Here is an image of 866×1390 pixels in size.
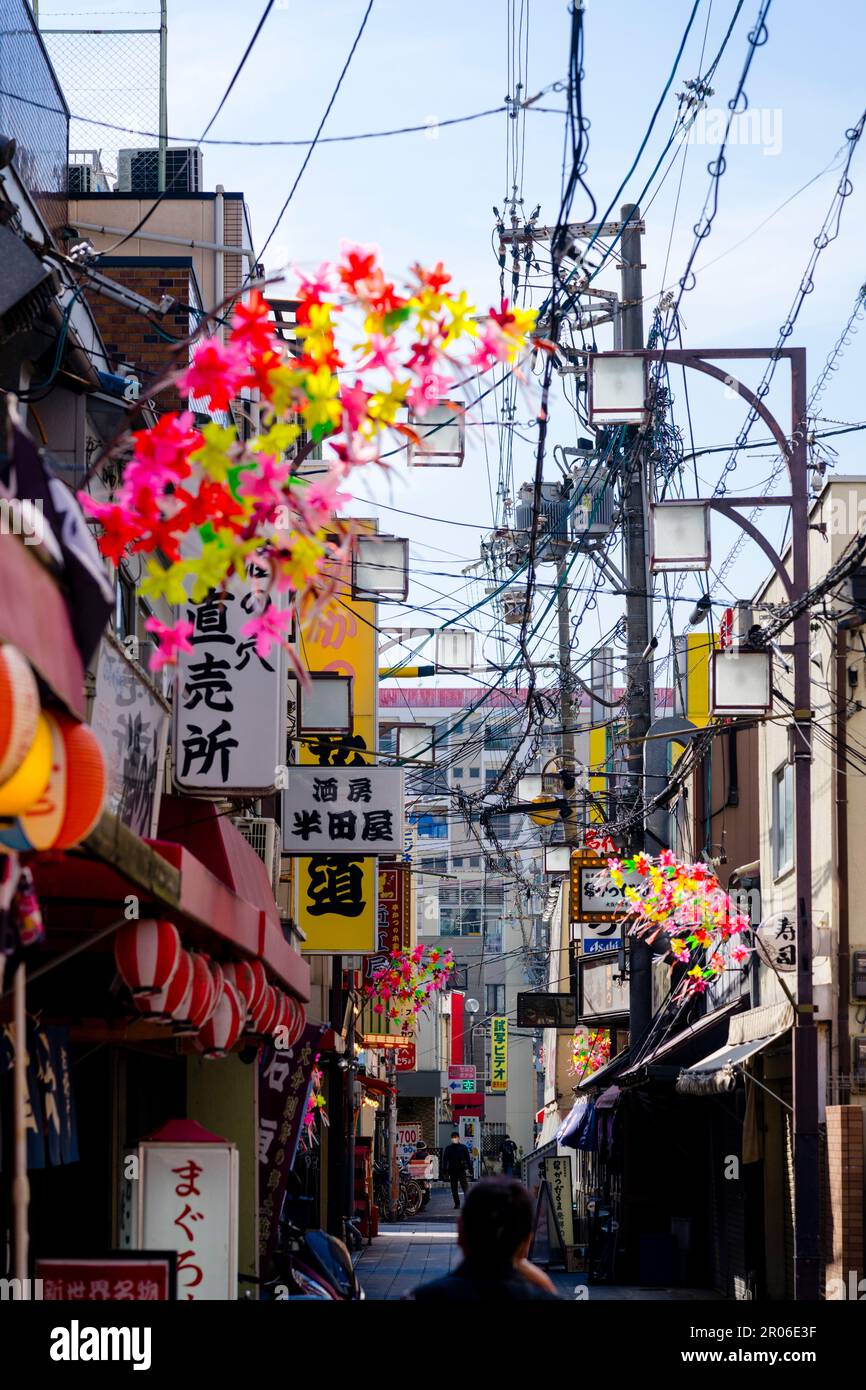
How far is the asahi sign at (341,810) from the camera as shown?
22.0 metres

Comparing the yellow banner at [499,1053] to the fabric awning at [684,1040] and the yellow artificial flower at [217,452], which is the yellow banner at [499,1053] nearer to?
the fabric awning at [684,1040]

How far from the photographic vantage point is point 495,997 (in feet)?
313

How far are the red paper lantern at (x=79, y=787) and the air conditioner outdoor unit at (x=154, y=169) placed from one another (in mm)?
19810

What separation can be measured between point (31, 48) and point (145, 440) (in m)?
8.36

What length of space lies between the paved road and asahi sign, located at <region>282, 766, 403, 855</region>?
17.6ft

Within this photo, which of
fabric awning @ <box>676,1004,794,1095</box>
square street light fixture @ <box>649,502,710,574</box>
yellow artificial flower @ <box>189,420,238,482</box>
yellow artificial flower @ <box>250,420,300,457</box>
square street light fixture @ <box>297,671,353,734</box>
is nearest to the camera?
yellow artificial flower @ <box>189,420,238,482</box>

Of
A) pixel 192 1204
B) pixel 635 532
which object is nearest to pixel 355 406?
pixel 192 1204

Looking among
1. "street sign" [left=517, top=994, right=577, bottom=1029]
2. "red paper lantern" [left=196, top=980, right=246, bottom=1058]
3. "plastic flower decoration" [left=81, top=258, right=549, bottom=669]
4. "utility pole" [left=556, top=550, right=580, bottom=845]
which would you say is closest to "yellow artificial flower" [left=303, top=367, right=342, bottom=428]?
"plastic flower decoration" [left=81, top=258, right=549, bottom=669]

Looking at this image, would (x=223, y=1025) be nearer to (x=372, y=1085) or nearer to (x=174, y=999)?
(x=174, y=999)

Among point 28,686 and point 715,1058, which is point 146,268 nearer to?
point 715,1058

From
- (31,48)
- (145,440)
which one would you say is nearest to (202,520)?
(145,440)

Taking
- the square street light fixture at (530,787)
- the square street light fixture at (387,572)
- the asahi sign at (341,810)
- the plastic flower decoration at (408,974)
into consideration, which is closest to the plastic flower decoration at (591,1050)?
the plastic flower decoration at (408,974)

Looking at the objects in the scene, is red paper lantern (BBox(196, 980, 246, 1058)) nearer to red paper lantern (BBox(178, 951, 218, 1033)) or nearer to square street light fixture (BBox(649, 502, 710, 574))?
red paper lantern (BBox(178, 951, 218, 1033))

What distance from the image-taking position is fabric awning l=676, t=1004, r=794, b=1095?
62.8 ft
